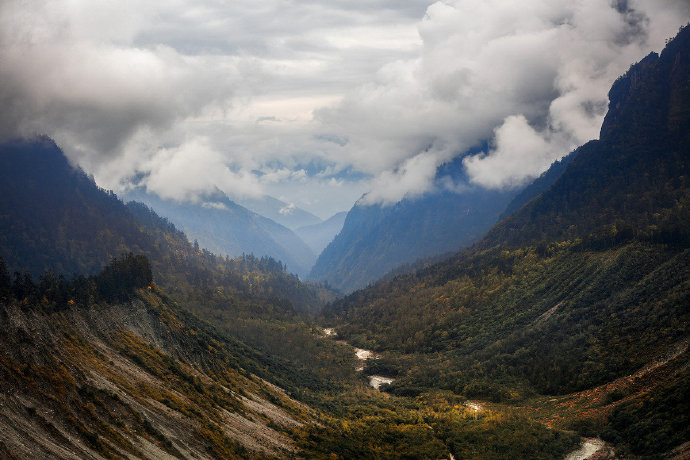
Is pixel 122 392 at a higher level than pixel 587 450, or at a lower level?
higher

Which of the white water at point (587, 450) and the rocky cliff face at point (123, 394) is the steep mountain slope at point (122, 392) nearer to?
the rocky cliff face at point (123, 394)

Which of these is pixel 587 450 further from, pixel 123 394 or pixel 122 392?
pixel 122 392

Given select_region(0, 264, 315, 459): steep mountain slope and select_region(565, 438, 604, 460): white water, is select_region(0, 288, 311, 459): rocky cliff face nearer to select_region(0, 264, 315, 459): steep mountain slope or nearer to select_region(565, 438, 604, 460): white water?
select_region(0, 264, 315, 459): steep mountain slope

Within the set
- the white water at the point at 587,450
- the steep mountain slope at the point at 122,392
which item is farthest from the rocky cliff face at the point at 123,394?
the white water at the point at 587,450

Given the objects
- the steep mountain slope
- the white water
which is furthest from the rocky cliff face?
the white water

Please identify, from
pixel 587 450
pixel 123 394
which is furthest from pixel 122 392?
pixel 587 450

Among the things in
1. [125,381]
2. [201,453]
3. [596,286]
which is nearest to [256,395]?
[125,381]

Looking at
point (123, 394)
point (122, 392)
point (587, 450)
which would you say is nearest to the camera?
point (123, 394)

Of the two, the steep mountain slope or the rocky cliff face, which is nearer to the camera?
the rocky cliff face

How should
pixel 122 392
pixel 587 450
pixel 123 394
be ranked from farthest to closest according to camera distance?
pixel 587 450 → pixel 122 392 → pixel 123 394

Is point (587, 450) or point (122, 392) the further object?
point (587, 450)

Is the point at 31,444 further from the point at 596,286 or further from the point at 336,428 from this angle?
the point at 596,286
